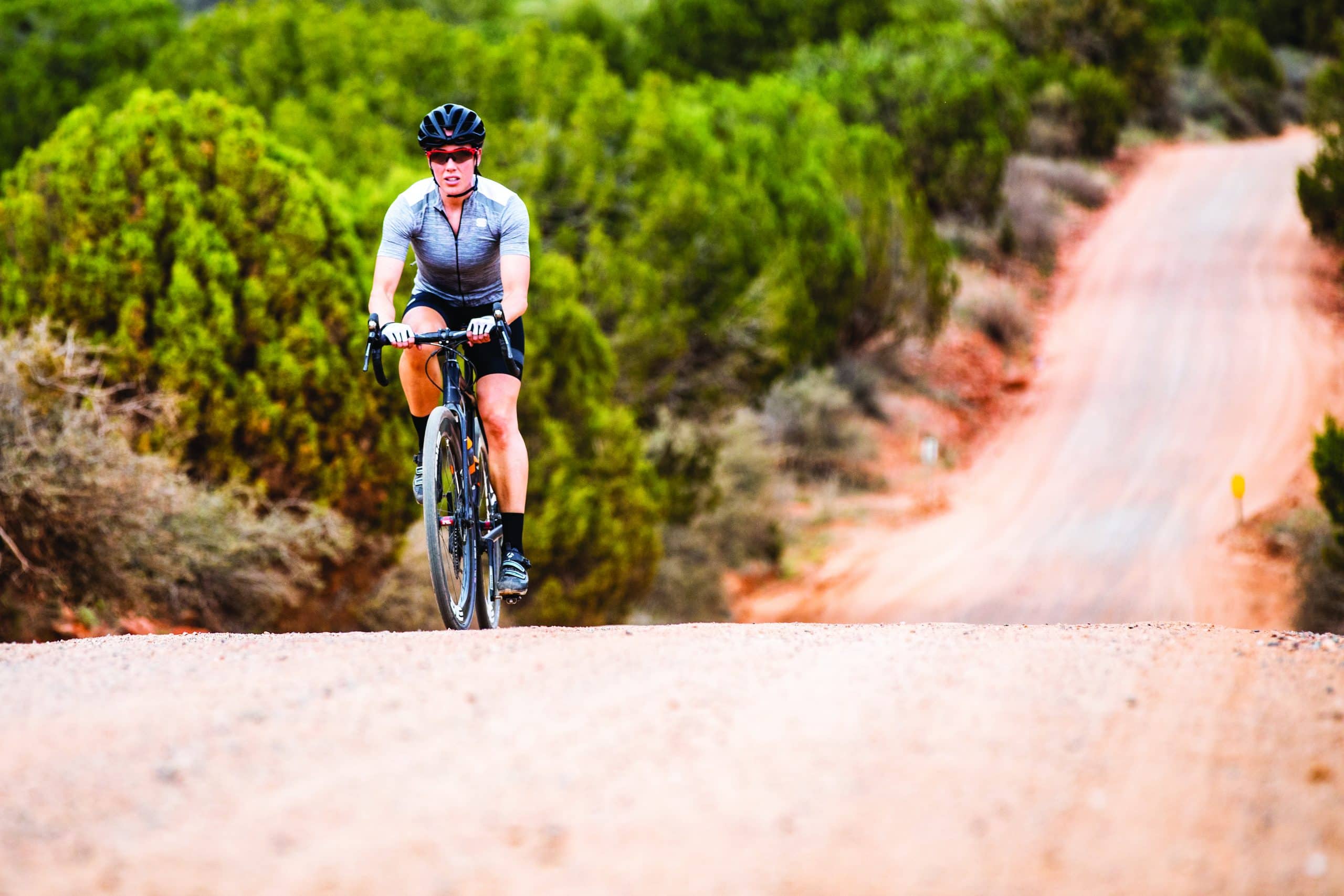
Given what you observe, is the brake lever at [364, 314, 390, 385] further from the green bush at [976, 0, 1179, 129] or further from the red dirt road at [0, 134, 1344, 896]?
the green bush at [976, 0, 1179, 129]

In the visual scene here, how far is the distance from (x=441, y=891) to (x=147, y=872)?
0.66 m

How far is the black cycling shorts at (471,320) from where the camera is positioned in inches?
268

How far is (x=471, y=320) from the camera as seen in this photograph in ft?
21.8

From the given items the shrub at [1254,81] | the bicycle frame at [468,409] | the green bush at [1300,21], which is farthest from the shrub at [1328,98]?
the bicycle frame at [468,409]

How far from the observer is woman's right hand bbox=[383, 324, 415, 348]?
20.6 feet

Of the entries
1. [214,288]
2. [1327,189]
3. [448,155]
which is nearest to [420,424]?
[448,155]

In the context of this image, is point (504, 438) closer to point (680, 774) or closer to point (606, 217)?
point (680, 774)

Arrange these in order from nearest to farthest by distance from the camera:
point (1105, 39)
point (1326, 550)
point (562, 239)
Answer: point (1326, 550) < point (562, 239) < point (1105, 39)

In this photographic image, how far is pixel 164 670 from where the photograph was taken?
532 centimetres

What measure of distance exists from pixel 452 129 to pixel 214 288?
7730 mm

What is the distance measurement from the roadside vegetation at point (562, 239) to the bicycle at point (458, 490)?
210 inches

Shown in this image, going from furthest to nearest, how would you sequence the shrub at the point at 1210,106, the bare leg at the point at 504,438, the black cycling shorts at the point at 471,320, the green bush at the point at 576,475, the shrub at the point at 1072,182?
the shrub at the point at 1210,106 → the shrub at the point at 1072,182 → the green bush at the point at 576,475 → the bare leg at the point at 504,438 → the black cycling shorts at the point at 471,320

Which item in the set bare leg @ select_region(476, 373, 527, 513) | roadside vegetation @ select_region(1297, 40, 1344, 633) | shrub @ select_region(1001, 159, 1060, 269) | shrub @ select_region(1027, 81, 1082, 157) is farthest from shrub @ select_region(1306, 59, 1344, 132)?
bare leg @ select_region(476, 373, 527, 513)

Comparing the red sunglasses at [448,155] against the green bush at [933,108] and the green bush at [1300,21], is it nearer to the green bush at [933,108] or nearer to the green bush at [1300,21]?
the green bush at [933,108]
